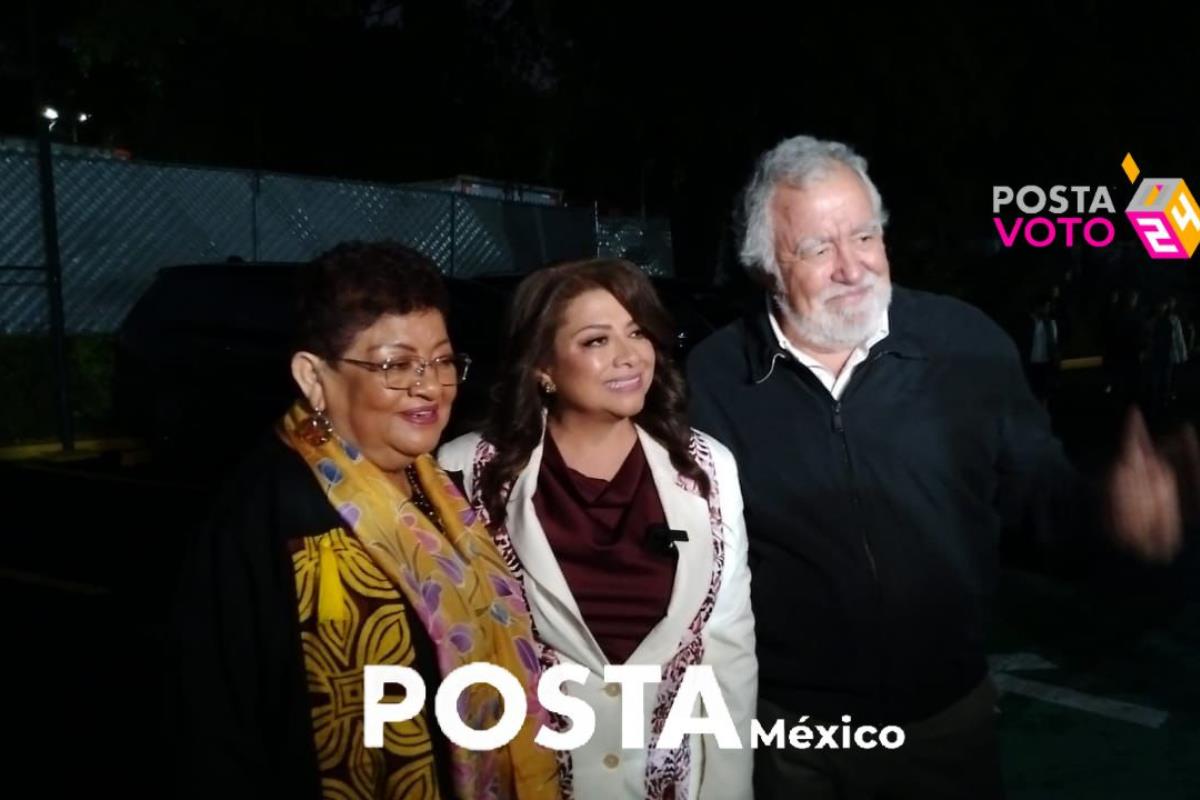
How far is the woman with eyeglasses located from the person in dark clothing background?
56 centimetres

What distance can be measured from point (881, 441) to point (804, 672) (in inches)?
19.9

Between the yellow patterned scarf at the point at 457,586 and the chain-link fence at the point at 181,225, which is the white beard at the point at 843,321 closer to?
the yellow patterned scarf at the point at 457,586

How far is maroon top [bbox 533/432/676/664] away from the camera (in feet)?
8.04

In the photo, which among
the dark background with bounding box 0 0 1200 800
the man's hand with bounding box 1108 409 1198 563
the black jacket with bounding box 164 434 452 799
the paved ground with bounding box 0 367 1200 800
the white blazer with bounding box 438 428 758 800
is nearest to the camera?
the black jacket with bounding box 164 434 452 799

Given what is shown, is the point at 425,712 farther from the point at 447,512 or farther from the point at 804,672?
the point at 804,672

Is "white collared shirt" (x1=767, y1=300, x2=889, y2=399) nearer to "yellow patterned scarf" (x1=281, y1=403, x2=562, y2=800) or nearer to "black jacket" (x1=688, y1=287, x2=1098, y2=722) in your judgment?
"black jacket" (x1=688, y1=287, x2=1098, y2=722)

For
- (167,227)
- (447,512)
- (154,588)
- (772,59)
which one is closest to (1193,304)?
(772,59)

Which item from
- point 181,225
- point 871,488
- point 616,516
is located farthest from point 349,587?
point 181,225

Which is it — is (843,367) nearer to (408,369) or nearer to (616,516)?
(616,516)

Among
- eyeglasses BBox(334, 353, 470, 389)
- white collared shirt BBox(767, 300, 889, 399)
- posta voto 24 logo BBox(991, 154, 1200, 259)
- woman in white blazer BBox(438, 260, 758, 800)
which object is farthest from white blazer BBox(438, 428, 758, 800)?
posta voto 24 logo BBox(991, 154, 1200, 259)

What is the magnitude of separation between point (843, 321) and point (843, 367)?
0.38ft

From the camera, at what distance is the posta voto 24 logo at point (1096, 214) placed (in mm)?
20938

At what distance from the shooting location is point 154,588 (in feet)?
21.1

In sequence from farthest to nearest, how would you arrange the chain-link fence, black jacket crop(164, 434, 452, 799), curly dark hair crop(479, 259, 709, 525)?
1. the chain-link fence
2. curly dark hair crop(479, 259, 709, 525)
3. black jacket crop(164, 434, 452, 799)
